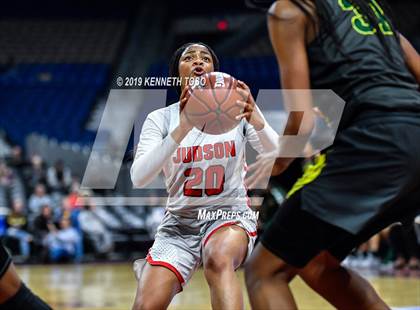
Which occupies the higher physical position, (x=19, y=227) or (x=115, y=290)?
(x=115, y=290)

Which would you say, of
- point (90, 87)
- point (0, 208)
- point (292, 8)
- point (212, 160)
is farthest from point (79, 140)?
point (292, 8)

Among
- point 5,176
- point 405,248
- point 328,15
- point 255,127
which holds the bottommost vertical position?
point 5,176

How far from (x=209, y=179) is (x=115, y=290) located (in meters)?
5.23

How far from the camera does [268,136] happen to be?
12.9 feet

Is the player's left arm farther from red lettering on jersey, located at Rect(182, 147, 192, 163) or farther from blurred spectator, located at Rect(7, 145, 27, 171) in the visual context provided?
blurred spectator, located at Rect(7, 145, 27, 171)

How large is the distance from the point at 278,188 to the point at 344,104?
894 centimetres

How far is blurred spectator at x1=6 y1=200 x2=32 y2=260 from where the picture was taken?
46.6ft

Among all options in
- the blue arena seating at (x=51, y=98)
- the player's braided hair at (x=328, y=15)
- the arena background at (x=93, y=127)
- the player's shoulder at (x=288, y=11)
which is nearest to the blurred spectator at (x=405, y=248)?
the arena background at (x=93, y=127)

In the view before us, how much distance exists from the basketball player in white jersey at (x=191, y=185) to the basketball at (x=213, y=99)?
6cm

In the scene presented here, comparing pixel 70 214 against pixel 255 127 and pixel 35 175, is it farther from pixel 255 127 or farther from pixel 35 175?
pixel 255 127

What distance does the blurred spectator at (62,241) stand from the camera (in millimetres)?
14031

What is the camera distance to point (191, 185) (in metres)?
4.07

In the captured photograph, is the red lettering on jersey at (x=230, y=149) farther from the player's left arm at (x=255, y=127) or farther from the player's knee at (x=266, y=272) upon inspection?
the player's knee at (x=266, y=272)

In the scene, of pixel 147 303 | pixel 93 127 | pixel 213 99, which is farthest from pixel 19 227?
pixel 213 99
